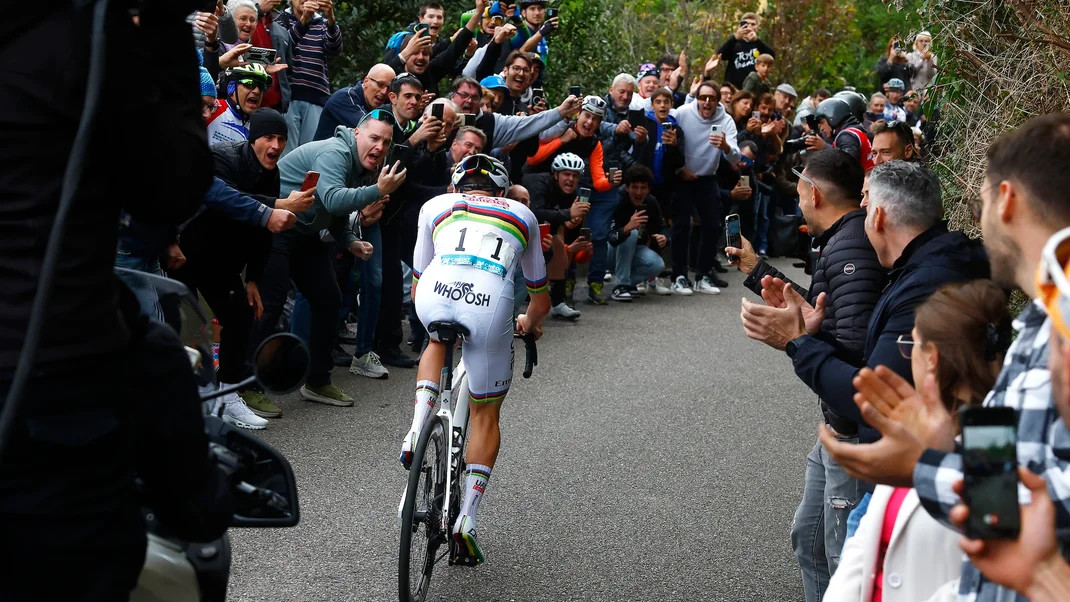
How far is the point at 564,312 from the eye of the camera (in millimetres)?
12383

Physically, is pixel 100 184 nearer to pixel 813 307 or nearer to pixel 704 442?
pixel 813 307

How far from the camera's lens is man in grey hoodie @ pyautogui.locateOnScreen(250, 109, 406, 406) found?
326 inches

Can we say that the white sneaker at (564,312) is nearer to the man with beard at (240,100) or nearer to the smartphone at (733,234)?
the man with beard at (240,100)

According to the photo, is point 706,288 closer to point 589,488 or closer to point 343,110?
point 343,110

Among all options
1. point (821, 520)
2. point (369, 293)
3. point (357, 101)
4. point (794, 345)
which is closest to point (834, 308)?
point (794, 345)

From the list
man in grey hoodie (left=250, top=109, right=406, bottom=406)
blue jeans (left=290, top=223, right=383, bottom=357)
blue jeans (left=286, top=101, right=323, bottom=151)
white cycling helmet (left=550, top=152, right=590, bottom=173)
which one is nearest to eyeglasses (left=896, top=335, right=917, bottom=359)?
man in grey hoodie (left=250, top=109, right=406, bottom=406)

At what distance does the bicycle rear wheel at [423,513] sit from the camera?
4820 mm

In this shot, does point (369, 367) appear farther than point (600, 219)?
No

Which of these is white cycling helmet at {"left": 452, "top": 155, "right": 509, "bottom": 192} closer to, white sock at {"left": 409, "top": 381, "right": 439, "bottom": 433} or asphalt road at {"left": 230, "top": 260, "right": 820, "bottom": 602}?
white sock at {"left": 409, "top": 381, "right": 439, "bottom": 433}

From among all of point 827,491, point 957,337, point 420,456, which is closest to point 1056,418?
point 957,337

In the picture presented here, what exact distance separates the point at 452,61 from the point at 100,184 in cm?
1037

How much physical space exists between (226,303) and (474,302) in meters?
2.95

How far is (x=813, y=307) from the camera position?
4.48m

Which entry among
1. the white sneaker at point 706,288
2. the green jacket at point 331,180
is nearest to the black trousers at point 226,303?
the green jacket at point 331,180
